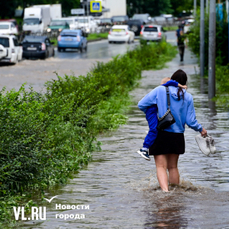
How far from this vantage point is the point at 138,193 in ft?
24.5

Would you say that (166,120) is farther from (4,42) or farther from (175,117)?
(4,42)

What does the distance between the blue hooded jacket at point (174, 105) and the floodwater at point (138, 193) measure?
812 mm

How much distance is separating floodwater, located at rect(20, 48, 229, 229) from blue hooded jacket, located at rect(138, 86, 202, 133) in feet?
2.66

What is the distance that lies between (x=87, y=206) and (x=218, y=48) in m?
20.1

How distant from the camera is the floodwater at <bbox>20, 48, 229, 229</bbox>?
622 cm

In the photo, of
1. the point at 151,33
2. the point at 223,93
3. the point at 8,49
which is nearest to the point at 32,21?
the point at 151,33

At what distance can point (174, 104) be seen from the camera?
718 cm

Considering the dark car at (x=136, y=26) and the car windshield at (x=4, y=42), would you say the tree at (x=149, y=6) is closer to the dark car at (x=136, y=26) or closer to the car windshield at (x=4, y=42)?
the dark car at (x=136, y=26)

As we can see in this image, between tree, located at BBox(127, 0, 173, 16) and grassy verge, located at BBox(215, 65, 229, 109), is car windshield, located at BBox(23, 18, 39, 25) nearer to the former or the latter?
grassy verge, located at BBox(215, 65, 229, 109)

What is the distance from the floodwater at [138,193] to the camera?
20.4 ft

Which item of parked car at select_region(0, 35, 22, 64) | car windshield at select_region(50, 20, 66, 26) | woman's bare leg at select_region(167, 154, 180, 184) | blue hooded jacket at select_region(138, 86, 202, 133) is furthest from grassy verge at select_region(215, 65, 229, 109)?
car windshield at select_region(50, 20, 66, 26)

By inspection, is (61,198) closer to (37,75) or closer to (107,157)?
(107,157)

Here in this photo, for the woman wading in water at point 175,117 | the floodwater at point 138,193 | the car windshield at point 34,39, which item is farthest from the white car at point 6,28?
the woman wading in water at point 175,117

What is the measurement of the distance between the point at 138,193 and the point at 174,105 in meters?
1.14
